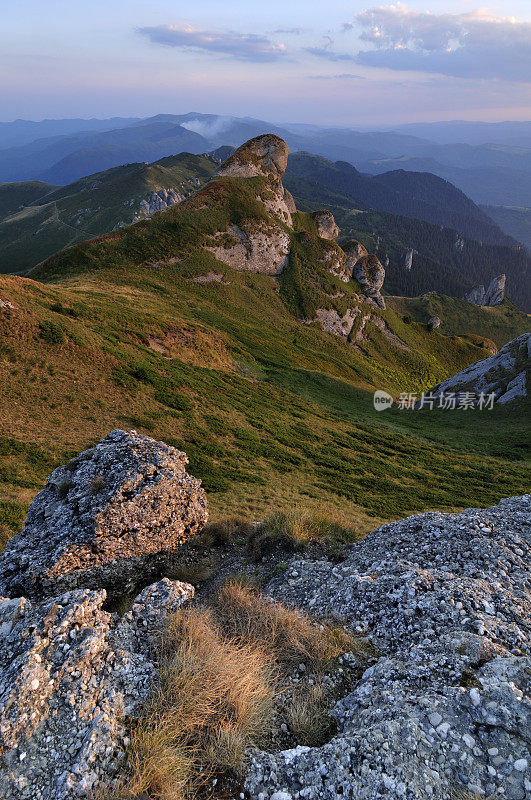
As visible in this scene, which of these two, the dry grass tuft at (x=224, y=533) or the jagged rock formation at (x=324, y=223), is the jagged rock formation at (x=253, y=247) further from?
the dry grass tuft at (x=224, y=533)

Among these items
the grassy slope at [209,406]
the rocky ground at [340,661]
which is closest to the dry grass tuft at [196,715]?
the rocky ground at [340,661]

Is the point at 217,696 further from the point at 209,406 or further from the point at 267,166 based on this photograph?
the point at 267,166

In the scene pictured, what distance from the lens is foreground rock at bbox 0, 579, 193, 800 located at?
16.9ft

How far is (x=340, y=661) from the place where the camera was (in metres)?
7.46

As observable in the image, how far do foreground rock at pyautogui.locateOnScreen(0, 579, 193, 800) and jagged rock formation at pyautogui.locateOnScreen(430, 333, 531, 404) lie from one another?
207 ft

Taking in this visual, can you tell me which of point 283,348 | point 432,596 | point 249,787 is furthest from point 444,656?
point 283,348

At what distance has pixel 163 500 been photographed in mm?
11508

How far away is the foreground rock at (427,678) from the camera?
5031 millimetres

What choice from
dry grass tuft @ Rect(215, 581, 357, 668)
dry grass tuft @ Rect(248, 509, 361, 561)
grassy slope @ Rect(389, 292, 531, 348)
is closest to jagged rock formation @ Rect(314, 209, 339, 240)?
grassy slope @ Rect(389, 292, 531, 348)

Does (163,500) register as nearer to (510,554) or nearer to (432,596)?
(432,596)

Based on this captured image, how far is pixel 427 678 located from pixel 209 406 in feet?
86.9

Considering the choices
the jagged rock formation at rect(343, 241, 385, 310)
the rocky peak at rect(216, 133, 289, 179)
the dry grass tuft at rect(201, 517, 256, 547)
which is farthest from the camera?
the jagged rock formation at rect(343, 241, 385, 310)

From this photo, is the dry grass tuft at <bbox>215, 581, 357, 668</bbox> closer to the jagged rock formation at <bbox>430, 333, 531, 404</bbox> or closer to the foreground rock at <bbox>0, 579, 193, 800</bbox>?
the foreground rock at <bbox>0, 579, 193, 800</bbox>

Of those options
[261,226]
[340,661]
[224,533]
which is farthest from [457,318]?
[340,661]
